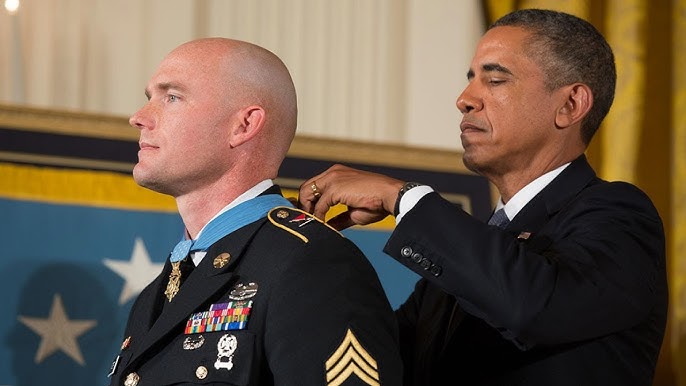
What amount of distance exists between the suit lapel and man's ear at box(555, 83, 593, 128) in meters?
0.53

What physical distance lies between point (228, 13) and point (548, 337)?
2131 millimetres

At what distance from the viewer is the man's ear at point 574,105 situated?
1.93 metres

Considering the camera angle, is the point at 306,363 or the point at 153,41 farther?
the point at 153,41

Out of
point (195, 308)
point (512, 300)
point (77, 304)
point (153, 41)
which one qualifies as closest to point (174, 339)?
point (195, 308)

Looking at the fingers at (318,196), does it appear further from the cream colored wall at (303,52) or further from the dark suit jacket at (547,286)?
the cream colored wall at (303,52)

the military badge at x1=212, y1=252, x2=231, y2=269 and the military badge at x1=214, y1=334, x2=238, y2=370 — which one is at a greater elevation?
the military badge at x1=212, y1=252, x2=231, y2=269

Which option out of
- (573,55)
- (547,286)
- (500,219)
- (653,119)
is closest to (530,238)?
(500,219)

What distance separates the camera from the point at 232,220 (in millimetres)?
1729

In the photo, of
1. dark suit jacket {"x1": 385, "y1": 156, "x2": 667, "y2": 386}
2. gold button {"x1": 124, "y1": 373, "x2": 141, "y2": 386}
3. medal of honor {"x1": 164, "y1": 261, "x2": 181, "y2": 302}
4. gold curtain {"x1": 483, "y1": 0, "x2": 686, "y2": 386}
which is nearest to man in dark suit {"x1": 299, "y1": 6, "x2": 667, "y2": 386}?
dark suit jacket {"x1": 385, "y1": 156, "x2": 667, "y2": 386}

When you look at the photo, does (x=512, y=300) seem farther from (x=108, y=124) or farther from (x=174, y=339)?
(x=108, y=124)

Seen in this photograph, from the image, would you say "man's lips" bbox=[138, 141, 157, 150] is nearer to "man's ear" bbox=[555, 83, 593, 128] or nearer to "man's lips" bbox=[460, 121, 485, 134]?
"man's lips" bbox=[460, 121, 485, 134]

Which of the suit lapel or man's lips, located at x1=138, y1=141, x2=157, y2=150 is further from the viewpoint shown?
man's lips, located at x1=138, y1=141, x2=157, y2=150

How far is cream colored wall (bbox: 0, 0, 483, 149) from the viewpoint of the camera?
129 inches

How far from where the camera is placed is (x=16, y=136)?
2928mm
